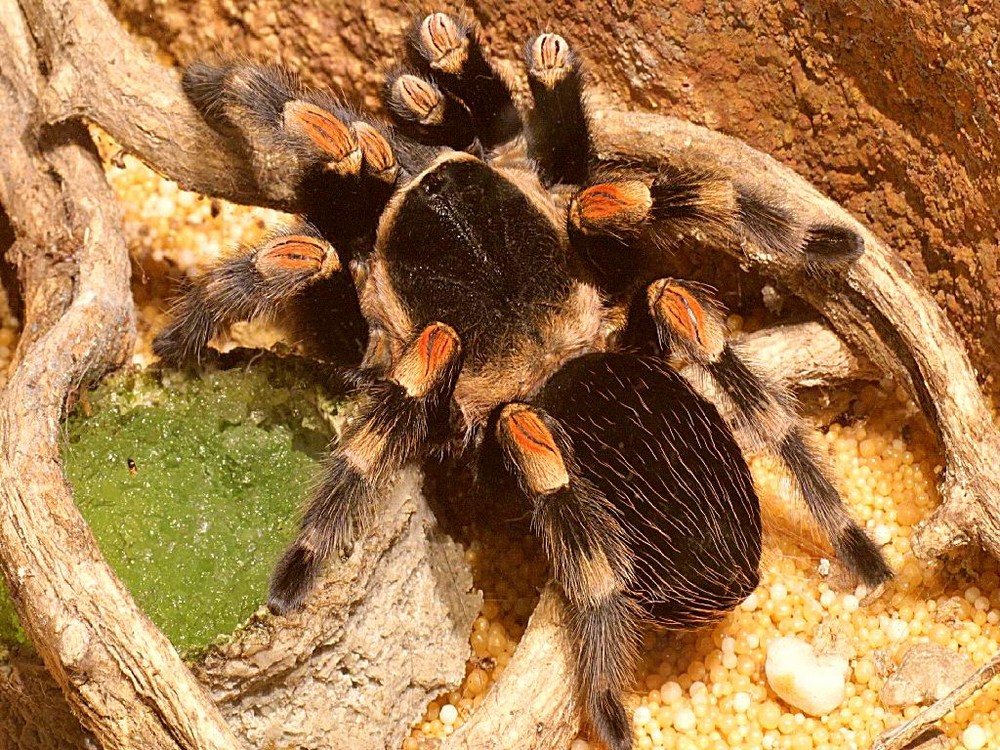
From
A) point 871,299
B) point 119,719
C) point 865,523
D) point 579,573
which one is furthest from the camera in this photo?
point 865,523

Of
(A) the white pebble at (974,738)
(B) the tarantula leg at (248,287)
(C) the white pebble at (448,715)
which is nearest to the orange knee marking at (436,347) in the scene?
(B) the tarantula leg at (248,287)

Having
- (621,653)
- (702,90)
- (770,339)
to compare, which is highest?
(702,90)

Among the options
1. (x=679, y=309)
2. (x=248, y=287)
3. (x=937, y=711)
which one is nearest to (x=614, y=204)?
(x=679, y=309)

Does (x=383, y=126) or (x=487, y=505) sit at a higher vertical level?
(x=383, y=126)

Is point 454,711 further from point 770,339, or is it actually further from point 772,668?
point 770,339

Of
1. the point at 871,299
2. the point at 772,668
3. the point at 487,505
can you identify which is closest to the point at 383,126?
the point at 487,505

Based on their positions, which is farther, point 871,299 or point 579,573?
point 871,299

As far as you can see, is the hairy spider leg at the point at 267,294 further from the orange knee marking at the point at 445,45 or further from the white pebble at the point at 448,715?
the white pebble at the point at 448,715
